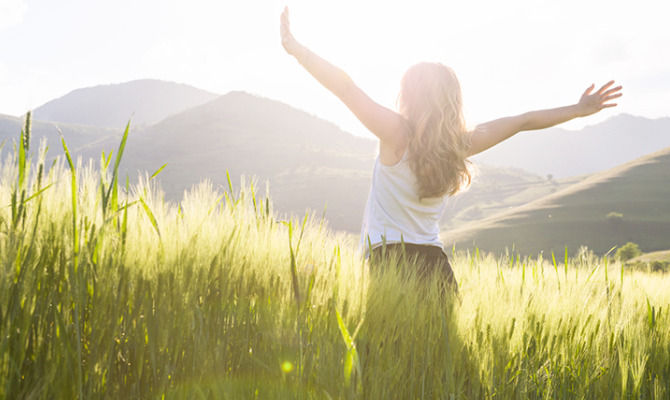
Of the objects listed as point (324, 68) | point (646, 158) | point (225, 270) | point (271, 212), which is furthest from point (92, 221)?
point (646, 158)

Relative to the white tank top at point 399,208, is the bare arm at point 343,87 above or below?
above

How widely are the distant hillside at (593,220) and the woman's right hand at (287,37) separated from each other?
61.8 m

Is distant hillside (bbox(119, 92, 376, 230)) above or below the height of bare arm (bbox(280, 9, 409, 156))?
above

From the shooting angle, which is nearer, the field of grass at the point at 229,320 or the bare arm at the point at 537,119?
the field of grass at the point at 229,320

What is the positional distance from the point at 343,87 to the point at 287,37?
432mm

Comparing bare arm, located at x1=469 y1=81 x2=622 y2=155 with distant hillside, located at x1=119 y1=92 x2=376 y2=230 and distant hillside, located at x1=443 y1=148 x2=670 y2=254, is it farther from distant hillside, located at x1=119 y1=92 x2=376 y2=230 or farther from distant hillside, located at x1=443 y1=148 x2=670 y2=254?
distant hillside, located at x1=119 y1=92 x2=376 y2=230

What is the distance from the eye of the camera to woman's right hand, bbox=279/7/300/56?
242 cm

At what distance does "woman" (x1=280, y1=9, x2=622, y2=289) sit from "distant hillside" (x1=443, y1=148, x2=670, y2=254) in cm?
6081

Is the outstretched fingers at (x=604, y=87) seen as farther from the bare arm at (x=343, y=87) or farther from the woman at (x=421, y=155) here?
the bare arm at (x=343, y=87)

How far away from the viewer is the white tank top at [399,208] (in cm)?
285

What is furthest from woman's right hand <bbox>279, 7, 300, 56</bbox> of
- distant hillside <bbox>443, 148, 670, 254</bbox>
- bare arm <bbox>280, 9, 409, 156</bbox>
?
distant hillside <bbox>443, 148, 670, 254</bbox>

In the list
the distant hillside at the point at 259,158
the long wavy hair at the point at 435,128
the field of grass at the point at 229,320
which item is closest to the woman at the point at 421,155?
the long wavy hair at the point at 435,128

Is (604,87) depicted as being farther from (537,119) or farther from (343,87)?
(343,87)

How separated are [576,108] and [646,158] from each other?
120052 mm
